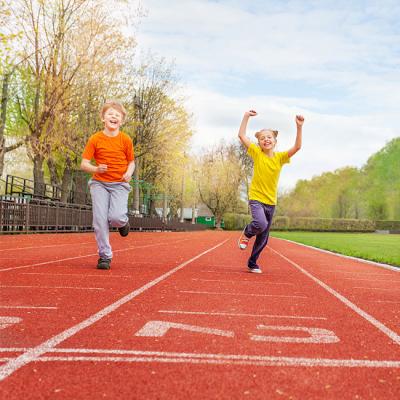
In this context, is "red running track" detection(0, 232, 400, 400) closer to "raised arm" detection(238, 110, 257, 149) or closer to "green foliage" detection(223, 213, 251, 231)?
"raised arm" detection(238, 110, 257, 149)

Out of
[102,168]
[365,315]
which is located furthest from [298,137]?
[365,315]

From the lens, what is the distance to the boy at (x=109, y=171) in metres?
7.64

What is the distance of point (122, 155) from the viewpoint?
775cm

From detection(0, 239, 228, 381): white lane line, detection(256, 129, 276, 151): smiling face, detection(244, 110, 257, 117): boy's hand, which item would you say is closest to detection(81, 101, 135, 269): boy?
detection(244, 110, 257, 117): boy's hand

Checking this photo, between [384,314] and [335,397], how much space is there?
2.84m

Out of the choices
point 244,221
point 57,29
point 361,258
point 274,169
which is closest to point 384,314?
point 274,169

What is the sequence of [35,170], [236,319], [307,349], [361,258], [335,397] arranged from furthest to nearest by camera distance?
[35,170] → [361,258] → [236,319] → [307,349] → [335,397]

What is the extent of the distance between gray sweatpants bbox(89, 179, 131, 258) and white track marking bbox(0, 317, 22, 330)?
341 cm

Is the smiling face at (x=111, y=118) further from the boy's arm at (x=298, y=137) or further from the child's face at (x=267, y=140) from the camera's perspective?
the boy's arm at (x=298, y=137)

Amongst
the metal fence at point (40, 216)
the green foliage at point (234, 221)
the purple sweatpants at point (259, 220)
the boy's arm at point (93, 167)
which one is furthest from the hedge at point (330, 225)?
the boy's arm at point (93, 167)

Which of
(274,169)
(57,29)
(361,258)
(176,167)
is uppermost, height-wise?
(57,29)

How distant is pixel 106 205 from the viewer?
772 centimetres

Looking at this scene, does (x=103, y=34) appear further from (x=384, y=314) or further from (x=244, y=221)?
(x=244, y=221)

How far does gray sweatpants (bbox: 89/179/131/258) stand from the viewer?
7.64 m
